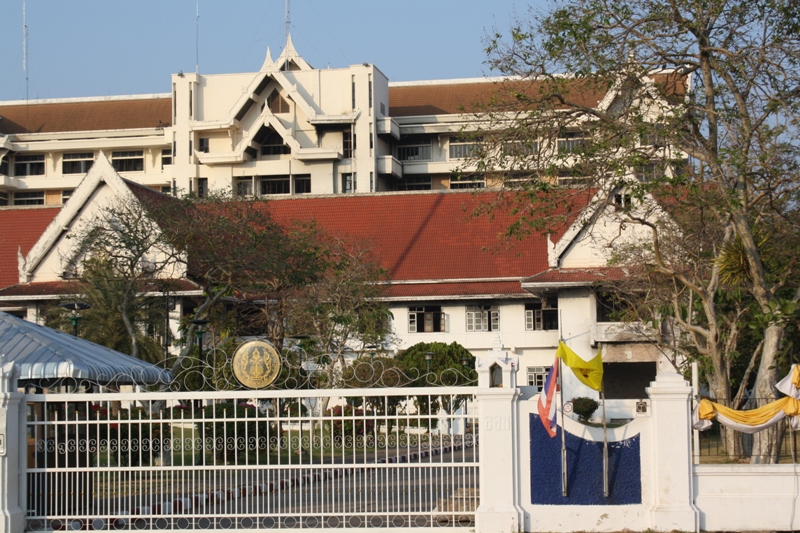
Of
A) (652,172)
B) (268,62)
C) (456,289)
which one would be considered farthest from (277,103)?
(652,172)

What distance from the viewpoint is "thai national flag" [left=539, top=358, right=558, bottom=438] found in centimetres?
1167

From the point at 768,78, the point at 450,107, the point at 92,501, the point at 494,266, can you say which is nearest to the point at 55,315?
the point at 494,266

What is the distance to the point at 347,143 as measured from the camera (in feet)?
190

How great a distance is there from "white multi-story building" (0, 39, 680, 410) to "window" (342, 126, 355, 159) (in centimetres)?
8

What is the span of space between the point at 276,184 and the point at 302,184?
140 cm

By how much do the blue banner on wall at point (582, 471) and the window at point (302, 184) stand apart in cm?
4679

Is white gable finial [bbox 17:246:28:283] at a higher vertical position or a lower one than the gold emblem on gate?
higher

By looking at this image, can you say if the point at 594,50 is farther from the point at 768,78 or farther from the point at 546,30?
the point at 768,78

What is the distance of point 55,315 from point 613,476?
2129 centimetres

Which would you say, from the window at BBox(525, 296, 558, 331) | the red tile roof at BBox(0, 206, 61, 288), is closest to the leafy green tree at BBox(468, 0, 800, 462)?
the window at BBox(525, 296, 558, 331)

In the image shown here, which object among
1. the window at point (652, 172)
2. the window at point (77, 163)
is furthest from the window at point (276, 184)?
the window at point (652, 172)

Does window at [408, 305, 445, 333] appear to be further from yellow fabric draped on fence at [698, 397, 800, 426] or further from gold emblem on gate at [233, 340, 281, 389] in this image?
yellow fabric draped on fence at [698, 397, 800, 426]

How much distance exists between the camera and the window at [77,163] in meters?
63.9

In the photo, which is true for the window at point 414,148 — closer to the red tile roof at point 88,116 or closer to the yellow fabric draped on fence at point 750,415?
the red tile roof at point 88,116
